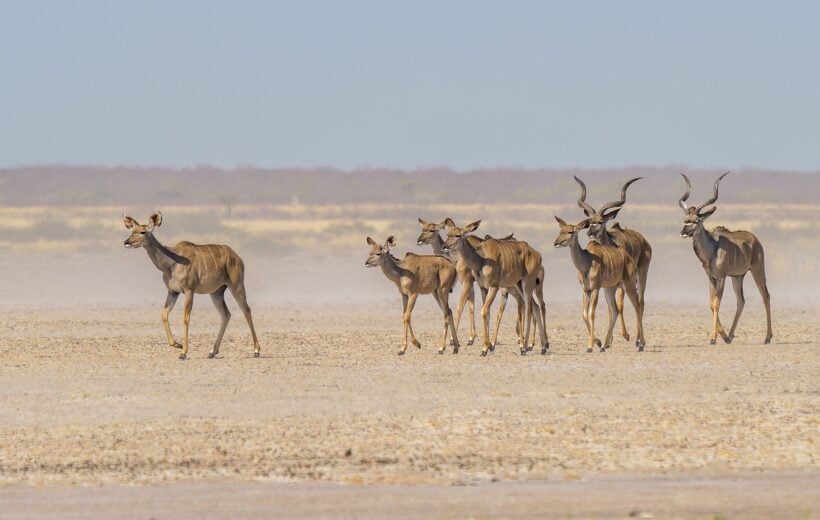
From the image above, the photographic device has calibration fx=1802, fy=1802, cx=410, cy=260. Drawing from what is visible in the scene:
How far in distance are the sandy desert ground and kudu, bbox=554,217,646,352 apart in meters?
0.47

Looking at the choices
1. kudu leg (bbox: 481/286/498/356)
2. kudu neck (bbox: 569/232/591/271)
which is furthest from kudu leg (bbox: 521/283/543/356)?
kudu neck (bbox: 569/232/591/271)

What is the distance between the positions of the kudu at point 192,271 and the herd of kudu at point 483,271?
1 centimetres

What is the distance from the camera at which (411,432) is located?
1377 cm

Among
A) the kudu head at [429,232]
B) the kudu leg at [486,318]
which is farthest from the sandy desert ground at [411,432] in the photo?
the kudu head at [429,232]

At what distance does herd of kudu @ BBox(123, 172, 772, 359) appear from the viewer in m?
20.8

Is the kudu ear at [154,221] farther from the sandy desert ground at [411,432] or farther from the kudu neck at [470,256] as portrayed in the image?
the kudu neck at [470,256]

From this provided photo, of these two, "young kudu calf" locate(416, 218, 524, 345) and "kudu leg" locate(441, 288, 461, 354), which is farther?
"young kudu calf" locate(416, 218, 524, 345)

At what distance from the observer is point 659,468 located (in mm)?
12414

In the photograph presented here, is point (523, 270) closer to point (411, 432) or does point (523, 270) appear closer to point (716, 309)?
point (716, 309)

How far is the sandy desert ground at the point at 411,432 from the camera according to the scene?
11312 millimetres

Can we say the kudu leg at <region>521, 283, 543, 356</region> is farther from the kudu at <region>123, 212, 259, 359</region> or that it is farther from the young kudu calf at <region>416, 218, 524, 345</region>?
the kudu at <region>123, 212, 259, 359</region>

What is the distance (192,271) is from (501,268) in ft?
11.7

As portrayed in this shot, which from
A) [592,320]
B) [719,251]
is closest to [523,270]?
[592,320]

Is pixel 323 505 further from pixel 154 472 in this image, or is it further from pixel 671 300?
pixel 671 300
